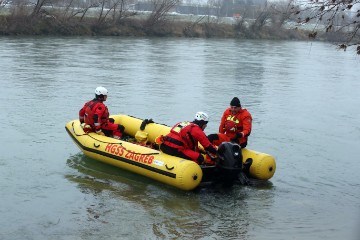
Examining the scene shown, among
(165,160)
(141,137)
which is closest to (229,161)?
(165,160)

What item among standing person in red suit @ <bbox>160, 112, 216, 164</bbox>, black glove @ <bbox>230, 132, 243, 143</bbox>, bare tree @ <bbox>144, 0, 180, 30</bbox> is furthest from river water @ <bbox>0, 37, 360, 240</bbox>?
bare tree @ <bbox>144, 0, 180, 30</bbox>

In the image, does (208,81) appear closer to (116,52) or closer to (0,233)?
(116,52)

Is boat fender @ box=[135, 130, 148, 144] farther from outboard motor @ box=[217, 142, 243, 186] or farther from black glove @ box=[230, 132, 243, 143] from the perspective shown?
outboard motor @ box=[217, 142, 243, 186]

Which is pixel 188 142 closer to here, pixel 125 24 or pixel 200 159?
pixel 200 159

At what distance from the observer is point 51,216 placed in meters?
6.87

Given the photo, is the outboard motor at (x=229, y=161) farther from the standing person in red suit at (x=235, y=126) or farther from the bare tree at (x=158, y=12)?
the bare tree at (x=158, y=12)

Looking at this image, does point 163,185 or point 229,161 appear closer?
point 229,161

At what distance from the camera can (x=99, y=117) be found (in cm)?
905

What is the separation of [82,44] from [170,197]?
24.7 meters

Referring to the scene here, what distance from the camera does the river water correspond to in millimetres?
6781

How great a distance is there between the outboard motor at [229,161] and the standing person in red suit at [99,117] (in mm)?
2281

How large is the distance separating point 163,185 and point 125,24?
33.6 meters

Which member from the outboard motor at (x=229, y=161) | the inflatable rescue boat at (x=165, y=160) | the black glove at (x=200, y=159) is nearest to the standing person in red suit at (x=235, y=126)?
the inflatable rescue boat at (x=165, y=160)

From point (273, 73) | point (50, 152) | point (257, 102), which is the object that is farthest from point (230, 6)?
point (50, 152)
